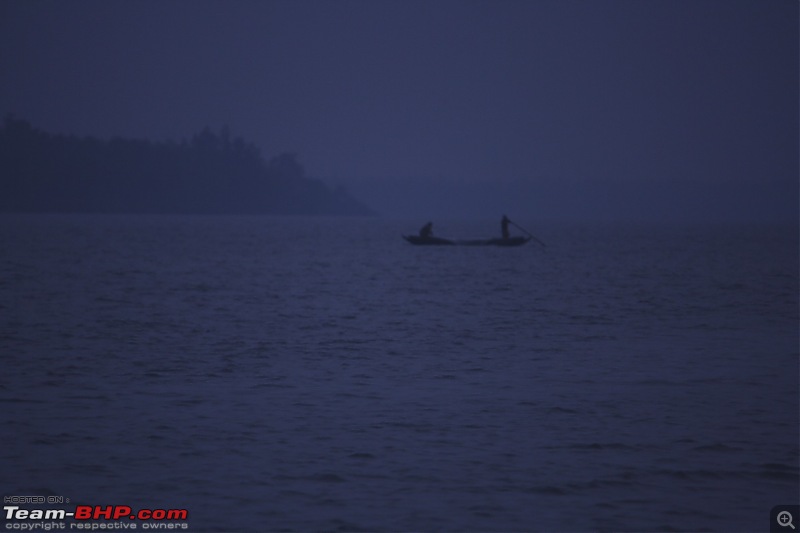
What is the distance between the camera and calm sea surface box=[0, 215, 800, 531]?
1055cm

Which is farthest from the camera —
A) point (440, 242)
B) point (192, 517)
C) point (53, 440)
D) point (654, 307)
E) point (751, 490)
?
point (440, 242)

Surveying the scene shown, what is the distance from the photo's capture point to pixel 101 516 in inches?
394

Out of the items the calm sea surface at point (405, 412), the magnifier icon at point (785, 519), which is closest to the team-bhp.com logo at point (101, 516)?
the calm sea surface at point (405, 412)

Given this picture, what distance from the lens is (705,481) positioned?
37.3ft

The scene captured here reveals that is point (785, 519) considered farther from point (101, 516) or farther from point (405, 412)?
point (101, 516)

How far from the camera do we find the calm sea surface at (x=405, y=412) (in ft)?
34.6

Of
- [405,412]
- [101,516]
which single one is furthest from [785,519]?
[101,516]

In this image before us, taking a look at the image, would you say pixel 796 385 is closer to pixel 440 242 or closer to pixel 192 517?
pixel 192 517

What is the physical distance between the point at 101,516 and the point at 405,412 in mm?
5757

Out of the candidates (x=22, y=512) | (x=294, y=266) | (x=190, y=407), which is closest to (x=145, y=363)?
(x=190, y=407)

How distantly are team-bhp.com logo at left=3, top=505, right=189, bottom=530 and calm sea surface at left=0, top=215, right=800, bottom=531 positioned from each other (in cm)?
20

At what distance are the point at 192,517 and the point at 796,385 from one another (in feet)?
40.6

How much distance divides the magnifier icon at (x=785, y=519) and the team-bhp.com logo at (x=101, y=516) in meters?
6.59

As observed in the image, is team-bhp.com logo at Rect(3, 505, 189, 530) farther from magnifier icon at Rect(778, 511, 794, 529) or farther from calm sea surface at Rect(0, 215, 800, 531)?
magnifier icon at Rect(778, 511, 794, 529)
